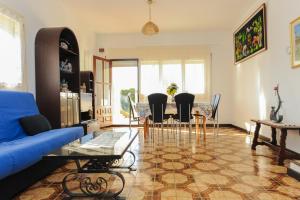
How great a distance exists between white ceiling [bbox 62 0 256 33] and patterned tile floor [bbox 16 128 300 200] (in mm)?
2898

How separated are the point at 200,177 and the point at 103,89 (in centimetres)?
448

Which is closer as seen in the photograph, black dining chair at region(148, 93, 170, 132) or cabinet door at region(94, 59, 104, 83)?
black dining chair at region(148, 93, 170, 132)

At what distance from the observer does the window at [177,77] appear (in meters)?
6.51

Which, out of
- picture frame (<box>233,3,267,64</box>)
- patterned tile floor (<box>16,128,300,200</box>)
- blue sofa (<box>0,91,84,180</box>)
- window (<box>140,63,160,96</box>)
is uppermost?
picture frame (<box>233,3,267,64</box>)

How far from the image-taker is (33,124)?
106 inches

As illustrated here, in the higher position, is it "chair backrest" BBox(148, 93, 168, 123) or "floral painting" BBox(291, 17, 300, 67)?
"floral painting" BBox(291, 17, 300, 67)

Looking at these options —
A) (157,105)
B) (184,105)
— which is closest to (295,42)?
(184,105)

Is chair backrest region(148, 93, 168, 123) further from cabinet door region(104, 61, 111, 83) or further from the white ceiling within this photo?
cabinet door region(104, 61, 111, 83)

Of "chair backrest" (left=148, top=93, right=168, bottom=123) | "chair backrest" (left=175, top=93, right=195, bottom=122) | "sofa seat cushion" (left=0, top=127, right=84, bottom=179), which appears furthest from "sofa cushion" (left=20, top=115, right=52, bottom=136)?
"chair backrest" (left=175, top=93, right=195, bottom=122)

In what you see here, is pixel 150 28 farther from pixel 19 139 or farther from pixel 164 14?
pixel 19 139

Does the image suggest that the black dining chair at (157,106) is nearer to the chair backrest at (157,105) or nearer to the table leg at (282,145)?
the chair backrest at (157,105)

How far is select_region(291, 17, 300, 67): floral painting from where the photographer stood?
2.96 metres

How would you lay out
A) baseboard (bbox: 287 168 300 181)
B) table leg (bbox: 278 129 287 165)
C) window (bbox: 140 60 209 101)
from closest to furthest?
baseboard (bbox: 287 168 300 181), table leg (bbox: 278 129 287 165), window (bbox: 140 60 209 101)

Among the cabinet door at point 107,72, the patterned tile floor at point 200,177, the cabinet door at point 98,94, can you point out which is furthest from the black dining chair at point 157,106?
the cabinet door at point 107,72
